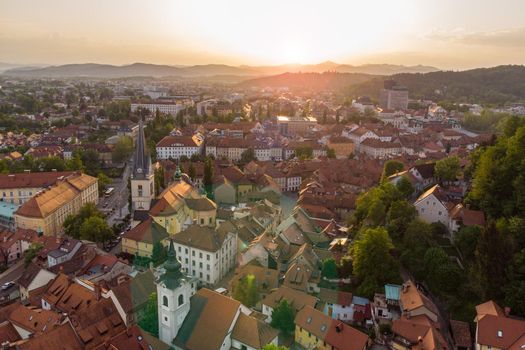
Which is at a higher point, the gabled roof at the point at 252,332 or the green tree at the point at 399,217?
the green tree at the point at 399,217

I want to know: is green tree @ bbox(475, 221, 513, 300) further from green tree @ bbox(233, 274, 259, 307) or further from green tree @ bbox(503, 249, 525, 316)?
green tree @ bbox(233, 274, 259, 307)

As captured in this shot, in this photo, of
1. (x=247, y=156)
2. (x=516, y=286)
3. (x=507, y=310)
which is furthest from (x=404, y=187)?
(x=247, y=156)

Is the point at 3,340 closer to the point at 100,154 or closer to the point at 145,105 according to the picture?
the point at 100,154

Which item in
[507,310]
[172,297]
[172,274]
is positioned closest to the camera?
[172,297]

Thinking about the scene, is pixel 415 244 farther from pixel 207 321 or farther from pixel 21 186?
pixel 21 186

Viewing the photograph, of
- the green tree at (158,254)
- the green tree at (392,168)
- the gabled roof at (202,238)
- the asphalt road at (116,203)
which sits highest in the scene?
the green tree at (392,168)

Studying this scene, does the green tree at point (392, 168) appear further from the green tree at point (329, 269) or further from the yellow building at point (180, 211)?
the green tree at point (329, 269)

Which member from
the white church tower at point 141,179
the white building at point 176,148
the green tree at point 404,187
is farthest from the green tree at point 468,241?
the white building at point 176,148
